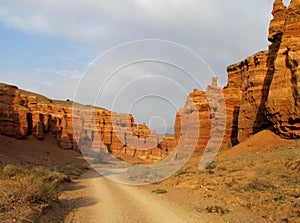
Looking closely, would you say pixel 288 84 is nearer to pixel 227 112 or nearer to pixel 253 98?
pixel 253 98

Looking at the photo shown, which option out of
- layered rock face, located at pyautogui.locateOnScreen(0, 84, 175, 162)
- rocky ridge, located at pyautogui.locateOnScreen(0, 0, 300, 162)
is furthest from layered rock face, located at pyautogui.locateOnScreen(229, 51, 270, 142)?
layered rock face, located at pyautogui.locateOnScreen(0, 84, 175, 162)

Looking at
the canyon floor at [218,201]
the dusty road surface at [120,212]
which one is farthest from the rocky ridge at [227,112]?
the dusty road surface at [120,212]

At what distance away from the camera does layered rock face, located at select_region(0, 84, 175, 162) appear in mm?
56519

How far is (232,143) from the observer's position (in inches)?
1352

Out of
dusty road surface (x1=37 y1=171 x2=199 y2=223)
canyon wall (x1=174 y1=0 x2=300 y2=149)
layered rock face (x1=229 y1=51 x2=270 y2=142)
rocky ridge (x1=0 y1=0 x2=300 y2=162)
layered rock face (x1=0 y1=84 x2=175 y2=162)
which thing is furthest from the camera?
layered rock face (x1=0 y1=84 x2=175 y2=162)

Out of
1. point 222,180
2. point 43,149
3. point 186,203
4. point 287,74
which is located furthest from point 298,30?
point 43,149

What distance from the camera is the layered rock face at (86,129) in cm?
5652

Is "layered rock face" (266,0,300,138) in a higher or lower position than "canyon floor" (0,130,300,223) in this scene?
higher

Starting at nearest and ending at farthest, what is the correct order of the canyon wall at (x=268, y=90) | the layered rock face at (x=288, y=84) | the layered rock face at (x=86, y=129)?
1. the layered rock face at (x=288, y=84)
2. the canyon wall at (x=268, y=90)
3. the layered rock face at (x=86, y=129)

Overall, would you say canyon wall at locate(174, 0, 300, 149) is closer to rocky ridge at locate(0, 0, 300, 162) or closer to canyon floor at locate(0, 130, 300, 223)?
rocky ridge at locate(0, 0, 300, 162)

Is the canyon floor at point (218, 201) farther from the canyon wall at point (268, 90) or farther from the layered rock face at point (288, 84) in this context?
the canyon wall at point (268, 90)

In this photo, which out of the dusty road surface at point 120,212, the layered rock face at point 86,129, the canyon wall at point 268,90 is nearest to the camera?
the dusty road surface at point 120,212

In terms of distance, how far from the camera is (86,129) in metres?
73.9

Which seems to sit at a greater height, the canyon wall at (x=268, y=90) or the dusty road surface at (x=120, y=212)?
the canyon wall at (x=268, y=90)
